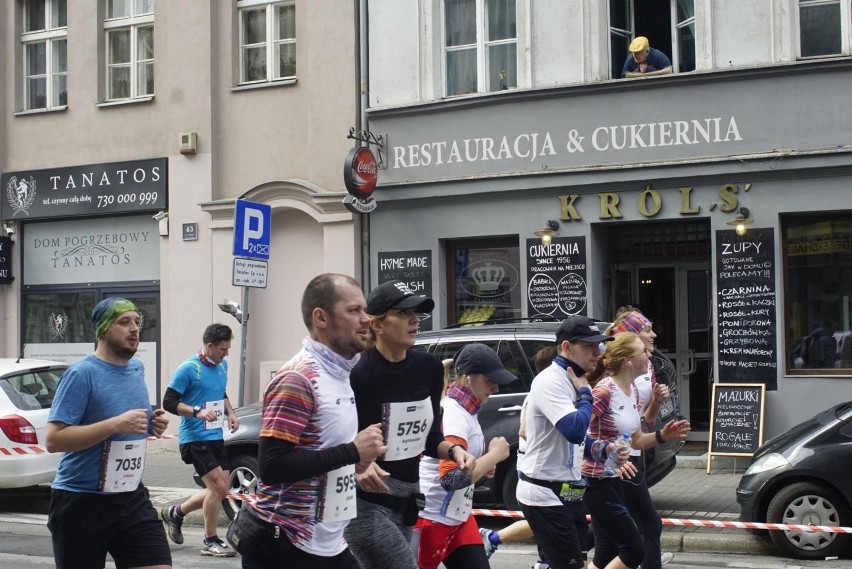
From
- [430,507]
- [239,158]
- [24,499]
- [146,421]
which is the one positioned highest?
[239,158]

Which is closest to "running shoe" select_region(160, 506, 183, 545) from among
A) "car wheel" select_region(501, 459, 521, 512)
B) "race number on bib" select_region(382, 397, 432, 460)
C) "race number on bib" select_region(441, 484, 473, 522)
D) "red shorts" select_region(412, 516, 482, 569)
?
"car wheel" select_region(501, 459, 521, 512)

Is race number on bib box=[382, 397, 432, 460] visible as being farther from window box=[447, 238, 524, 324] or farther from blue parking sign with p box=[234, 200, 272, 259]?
window box=[447, 238, 524, 324]

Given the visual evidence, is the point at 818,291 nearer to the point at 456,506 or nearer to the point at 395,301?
the point at 456,506

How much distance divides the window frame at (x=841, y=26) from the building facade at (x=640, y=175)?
0.03 m

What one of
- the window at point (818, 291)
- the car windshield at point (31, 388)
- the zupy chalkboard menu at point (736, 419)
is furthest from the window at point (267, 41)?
the zupy chalkboard menu at point (736, 419)

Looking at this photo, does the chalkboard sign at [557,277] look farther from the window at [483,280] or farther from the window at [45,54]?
the window at [45,54]

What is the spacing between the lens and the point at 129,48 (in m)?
19.4

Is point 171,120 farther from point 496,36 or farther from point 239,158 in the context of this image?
point 496,36

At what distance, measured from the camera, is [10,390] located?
12.5 metres

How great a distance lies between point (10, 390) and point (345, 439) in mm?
9059

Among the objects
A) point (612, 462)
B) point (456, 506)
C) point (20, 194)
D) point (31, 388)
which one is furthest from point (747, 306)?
point (20, 194)

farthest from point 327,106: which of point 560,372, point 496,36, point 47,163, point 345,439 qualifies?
point 345,439

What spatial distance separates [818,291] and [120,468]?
34.5 feet

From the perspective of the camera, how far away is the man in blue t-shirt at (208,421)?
33.3 ft
